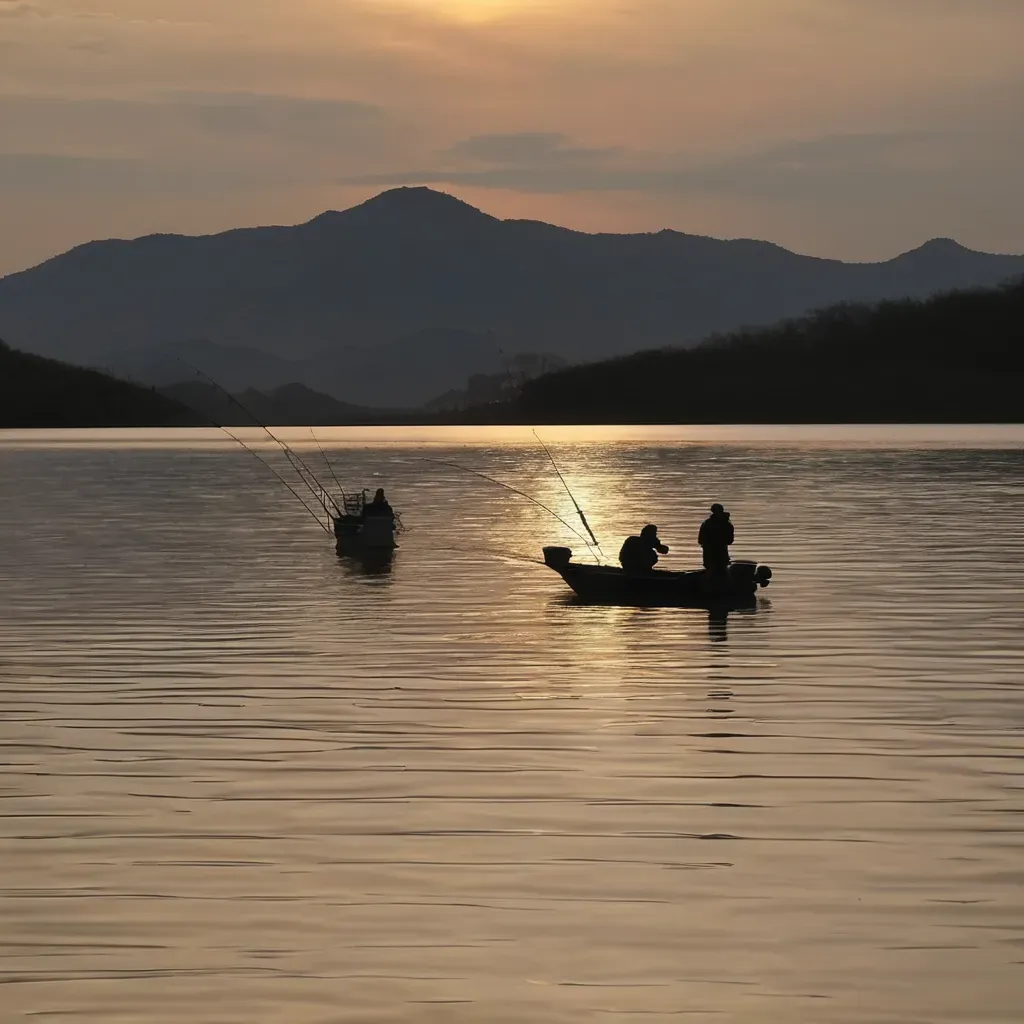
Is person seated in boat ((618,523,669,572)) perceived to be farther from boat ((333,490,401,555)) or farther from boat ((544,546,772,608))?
boat ((333,490,401,555))

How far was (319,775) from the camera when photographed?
19156 millimetres

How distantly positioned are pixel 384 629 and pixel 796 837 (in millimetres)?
19034

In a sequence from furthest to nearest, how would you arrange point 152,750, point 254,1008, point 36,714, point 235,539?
point 235,539 < point 36,714 < point 152,750 < point 254,1008

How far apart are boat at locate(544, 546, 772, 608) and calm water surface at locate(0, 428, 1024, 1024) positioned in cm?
62

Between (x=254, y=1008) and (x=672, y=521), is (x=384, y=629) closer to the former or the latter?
(x=254, y=1008)

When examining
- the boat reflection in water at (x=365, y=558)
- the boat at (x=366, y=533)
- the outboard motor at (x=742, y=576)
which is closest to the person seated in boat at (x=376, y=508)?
the boat at (x=366, y=533)

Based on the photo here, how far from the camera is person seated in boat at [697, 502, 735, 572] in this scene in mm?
35906

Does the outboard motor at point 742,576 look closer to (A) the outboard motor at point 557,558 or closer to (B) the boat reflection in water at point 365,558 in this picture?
(A) the outboard motor at point 557,558

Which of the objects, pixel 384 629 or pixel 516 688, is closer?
pixel 516 688

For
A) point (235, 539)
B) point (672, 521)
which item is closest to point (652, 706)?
point (235, 539)

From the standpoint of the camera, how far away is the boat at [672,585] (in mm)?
37188

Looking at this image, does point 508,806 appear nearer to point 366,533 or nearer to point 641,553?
point 641,553

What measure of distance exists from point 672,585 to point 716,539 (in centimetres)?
173

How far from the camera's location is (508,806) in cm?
1759
